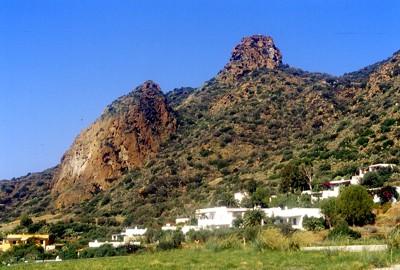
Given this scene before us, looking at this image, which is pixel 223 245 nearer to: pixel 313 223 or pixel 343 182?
pixel 313 223

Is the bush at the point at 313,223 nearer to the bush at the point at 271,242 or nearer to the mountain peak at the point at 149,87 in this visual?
the bush at the point at 271,242

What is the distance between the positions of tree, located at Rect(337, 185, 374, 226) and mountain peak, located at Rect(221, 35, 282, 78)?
8132 cm

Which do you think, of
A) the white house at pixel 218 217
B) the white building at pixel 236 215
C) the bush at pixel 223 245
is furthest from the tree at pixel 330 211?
the bush at pixel 223 245

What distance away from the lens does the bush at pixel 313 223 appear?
4584 cm

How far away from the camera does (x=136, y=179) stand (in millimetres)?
89500

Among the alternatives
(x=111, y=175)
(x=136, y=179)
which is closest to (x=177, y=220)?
(x=136, y=179)

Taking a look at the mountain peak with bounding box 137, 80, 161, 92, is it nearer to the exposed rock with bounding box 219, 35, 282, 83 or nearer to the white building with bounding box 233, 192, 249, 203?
the exposed rock with bounding box 219, 35, 282, 83

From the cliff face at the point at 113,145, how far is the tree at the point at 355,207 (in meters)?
53.6

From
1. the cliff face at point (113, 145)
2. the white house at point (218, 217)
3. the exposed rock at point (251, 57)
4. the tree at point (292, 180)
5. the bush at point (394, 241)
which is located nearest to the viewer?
the bush at point (394, 241)

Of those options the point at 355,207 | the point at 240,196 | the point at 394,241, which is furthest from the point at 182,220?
the point at 394,241

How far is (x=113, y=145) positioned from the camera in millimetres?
97500

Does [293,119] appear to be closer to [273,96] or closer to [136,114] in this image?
[273,96]

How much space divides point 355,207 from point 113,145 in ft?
190

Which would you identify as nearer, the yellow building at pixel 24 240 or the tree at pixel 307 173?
the yellow building at pixel 24 240
